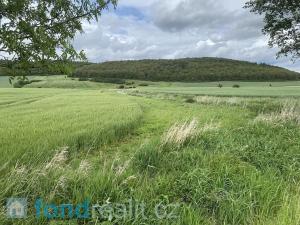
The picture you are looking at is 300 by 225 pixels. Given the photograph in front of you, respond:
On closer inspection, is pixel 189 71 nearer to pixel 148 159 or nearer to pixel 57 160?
pixel 148 159

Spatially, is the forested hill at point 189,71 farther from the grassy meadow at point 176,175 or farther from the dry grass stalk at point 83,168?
the dry grass stalk at point 83,168

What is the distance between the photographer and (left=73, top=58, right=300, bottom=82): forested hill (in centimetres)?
12425

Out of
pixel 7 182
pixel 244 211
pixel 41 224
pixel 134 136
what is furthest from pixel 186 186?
pixel 134 136

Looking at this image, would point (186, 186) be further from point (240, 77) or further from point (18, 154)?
point (240, 77)

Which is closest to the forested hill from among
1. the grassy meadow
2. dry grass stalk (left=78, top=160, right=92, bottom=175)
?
the grassy meadow

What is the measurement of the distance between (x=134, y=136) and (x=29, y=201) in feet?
30.5

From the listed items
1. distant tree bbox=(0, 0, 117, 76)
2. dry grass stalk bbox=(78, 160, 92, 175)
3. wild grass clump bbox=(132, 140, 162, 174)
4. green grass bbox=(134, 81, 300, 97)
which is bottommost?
green grass bbox=(134, 81, 300, 97)

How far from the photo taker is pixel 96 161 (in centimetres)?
1060

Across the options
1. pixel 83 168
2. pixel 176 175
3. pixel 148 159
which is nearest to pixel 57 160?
pixel 83 168

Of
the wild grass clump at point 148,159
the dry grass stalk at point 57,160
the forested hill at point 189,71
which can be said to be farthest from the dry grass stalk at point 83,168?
the forested hill at point 189,71

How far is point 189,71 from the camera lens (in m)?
138

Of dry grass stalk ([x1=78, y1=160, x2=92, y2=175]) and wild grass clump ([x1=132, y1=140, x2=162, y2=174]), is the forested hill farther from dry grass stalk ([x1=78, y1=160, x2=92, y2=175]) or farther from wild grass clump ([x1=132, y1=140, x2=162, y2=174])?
dry grass stalk ([x1=78, y1=160, x2=92, y2=175])

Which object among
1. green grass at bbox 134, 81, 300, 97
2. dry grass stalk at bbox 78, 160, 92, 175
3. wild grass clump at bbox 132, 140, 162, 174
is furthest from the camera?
green grass at bbox 134, 81, 300, 97

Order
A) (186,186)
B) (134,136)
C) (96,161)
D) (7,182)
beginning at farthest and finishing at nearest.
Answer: (134,136) → (96,161) → (186,186) → (7,182)
